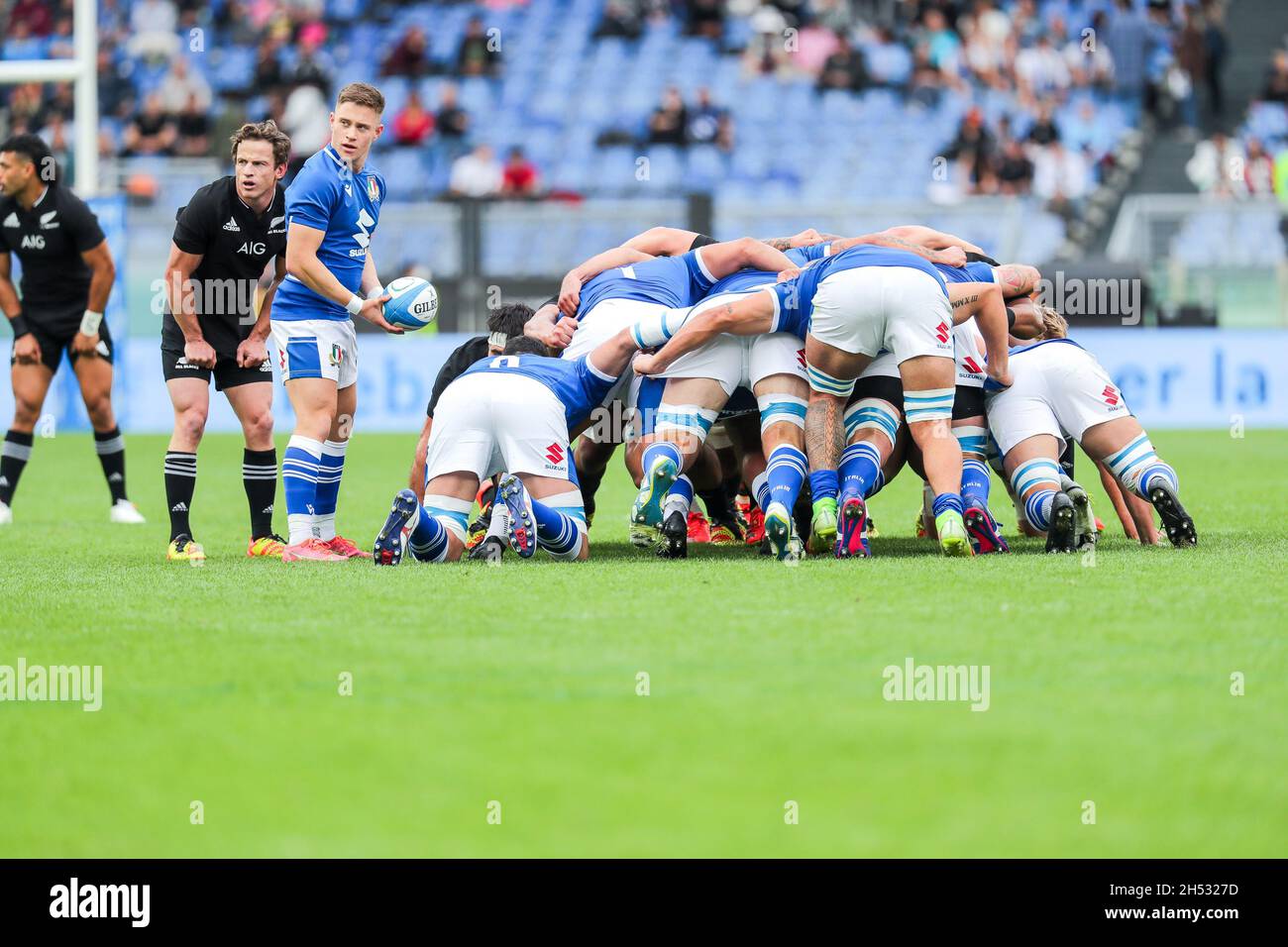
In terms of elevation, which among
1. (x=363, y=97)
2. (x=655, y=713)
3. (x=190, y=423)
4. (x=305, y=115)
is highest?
(x=305, y=115)

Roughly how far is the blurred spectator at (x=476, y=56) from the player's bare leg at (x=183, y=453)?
1818 cm

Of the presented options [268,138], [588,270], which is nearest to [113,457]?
[268,138]

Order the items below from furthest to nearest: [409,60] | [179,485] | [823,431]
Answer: [409,60] < [179,485] < [823,431]

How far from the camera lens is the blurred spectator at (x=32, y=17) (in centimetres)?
1912

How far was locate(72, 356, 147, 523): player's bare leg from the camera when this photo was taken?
33.6 feet

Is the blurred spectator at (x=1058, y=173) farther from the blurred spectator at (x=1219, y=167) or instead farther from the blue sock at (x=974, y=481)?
the blue sock at (x=974, y=481)

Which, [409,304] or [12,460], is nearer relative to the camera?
[409,304]

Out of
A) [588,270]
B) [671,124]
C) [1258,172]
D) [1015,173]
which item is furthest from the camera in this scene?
[671,124]

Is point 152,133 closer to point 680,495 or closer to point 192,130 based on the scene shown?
point 192,130

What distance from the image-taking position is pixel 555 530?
7168mm

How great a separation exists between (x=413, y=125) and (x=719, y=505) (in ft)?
53.1

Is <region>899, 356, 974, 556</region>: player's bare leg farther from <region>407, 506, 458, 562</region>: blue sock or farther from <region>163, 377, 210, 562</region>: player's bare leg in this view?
<region>163, 377, 210, 562</region>: player's bare leg

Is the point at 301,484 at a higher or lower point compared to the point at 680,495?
higher

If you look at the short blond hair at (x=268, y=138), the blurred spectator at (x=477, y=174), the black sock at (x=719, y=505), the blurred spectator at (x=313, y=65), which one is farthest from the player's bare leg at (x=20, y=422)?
the blurred spectator at (x=313, y=65)
